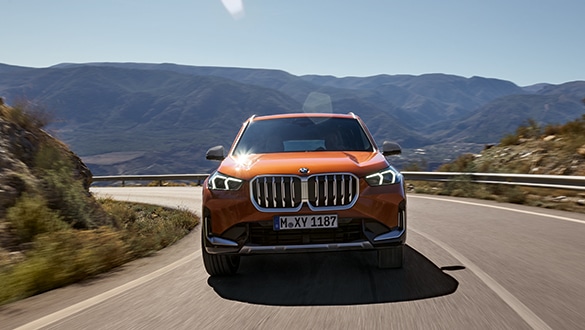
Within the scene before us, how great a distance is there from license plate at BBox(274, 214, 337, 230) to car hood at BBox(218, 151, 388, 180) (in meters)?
0.40

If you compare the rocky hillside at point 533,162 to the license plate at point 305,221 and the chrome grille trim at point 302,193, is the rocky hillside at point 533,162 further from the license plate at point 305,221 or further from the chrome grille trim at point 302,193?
the license plate at point 305,221

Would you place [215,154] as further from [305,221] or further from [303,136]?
[305,221]

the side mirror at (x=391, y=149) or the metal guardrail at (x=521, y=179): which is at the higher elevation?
the side mirror at (x=391, y=149)

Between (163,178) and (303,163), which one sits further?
(163,178)

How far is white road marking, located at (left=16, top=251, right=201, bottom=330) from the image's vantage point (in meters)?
3.85

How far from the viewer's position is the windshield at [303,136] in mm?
6281

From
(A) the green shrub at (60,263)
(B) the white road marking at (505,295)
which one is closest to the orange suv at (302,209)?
(B) the white road marking at (505,295)

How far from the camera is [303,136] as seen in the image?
21.5 feet

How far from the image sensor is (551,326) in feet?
11.8

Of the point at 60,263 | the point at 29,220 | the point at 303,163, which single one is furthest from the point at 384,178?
the point at 29,220

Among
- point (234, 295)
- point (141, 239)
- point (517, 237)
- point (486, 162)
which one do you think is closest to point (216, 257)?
point (234, 295)

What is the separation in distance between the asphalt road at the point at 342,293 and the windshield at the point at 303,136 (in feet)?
4.12

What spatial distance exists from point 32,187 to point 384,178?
6294 millimetres

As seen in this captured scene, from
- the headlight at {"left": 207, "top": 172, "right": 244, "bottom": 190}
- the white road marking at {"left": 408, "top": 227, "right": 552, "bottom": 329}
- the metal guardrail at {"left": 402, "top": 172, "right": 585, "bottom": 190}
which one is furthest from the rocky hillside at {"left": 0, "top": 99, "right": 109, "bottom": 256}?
the metal guardrail at {"left": 402, "top": 172, "right": 585, "bottom": 190}
